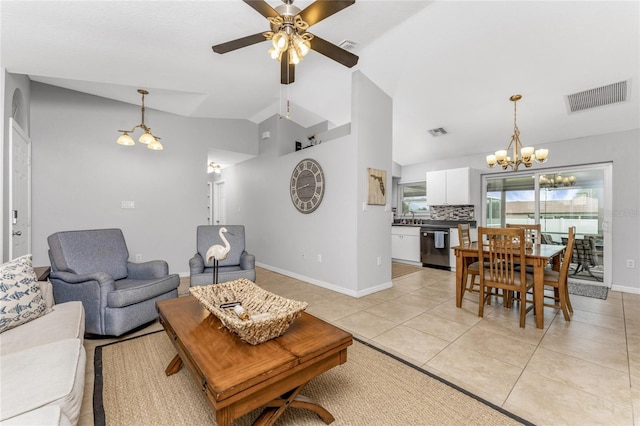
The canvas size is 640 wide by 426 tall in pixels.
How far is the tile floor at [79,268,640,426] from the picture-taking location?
161 centimetres

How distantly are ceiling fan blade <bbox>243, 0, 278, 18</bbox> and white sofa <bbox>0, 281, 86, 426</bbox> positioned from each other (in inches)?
86.7

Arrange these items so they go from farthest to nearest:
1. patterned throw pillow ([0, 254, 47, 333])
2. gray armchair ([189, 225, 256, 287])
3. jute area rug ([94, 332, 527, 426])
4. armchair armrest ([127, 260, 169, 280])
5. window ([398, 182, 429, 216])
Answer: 1. window ([398, 182, 429, 216])
2. gray armchair ([189, 225, 256, 287])
3. armchair armrest ([127, 260, 169, 280])
4. patterned throw pillow ([0, 254, 47, 333])
5. jute area rug ([94, 332, 527, 426])

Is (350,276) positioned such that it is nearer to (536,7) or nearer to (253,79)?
(253,79)

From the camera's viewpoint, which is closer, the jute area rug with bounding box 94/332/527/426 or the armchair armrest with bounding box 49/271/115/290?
the jute area rug with bounding box 94/332/527/426

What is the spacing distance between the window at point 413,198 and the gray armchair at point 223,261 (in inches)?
173

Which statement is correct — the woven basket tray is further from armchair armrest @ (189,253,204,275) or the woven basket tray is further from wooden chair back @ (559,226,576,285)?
wooden chair back @ (559,226,576,285)

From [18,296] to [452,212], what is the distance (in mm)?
6131

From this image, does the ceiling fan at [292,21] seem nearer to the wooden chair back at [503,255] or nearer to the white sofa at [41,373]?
the white sofa at [41,373]

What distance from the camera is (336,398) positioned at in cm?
163

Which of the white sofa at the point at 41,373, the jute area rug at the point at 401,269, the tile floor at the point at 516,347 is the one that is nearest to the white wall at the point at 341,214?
the tile floor at the point at 516,347

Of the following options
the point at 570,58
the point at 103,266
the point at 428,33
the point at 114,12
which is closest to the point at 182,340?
the point at 103,266

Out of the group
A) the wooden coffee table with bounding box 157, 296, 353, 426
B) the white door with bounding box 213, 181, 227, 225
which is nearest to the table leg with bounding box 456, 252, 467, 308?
the wooden coffee table with bounding box 157, 296, 353, 426

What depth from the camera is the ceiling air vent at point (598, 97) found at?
3.21 meters

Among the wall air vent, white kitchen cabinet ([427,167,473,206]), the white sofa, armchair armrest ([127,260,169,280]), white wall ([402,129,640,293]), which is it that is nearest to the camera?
the white sofa
